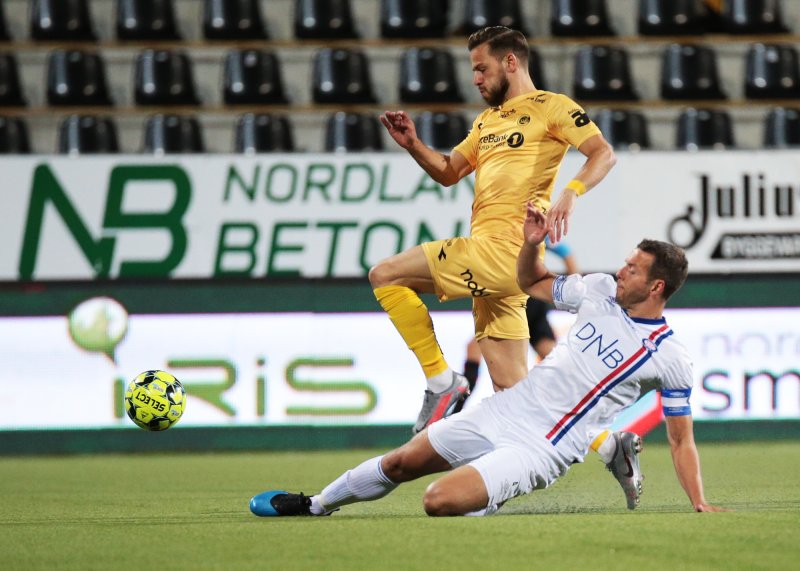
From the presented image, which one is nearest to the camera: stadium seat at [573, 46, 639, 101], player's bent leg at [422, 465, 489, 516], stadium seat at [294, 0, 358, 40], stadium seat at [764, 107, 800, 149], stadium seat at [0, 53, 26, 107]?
player's bent leg at [422, 465, 489, 516]

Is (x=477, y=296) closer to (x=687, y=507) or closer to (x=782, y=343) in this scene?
(x=687, y=507)

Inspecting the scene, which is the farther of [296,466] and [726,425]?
[726,425]

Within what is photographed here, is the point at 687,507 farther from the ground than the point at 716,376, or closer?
farther from the ground

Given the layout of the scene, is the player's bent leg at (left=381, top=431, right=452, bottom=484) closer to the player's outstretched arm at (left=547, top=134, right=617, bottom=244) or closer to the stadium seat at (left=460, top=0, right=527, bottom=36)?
the player's outstretched arm at (left=547, top=134, right=617, bottom=244)

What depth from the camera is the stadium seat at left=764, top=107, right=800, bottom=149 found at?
40.1ft

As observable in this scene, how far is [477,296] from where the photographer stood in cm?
636

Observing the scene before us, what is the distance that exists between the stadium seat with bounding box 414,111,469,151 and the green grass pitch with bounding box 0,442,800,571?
14.6 feet

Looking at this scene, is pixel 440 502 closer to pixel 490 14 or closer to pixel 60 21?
pixel 490 14

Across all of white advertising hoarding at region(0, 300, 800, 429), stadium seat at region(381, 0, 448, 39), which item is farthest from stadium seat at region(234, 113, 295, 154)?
white advertising hoarding at region(0, 300, 800, 429)

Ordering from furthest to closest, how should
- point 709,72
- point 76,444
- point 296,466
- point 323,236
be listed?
point 709,72
point 323,236
point 76,444
point 296,466

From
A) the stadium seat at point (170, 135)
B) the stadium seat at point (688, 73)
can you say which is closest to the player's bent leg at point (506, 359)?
the stadium seat at point (170, 135)

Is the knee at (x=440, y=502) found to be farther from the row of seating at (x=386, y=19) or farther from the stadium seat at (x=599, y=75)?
the row of seating at (x=386, y=19)

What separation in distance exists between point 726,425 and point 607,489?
131 inches

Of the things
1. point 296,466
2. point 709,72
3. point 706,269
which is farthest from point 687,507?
point 709,72
